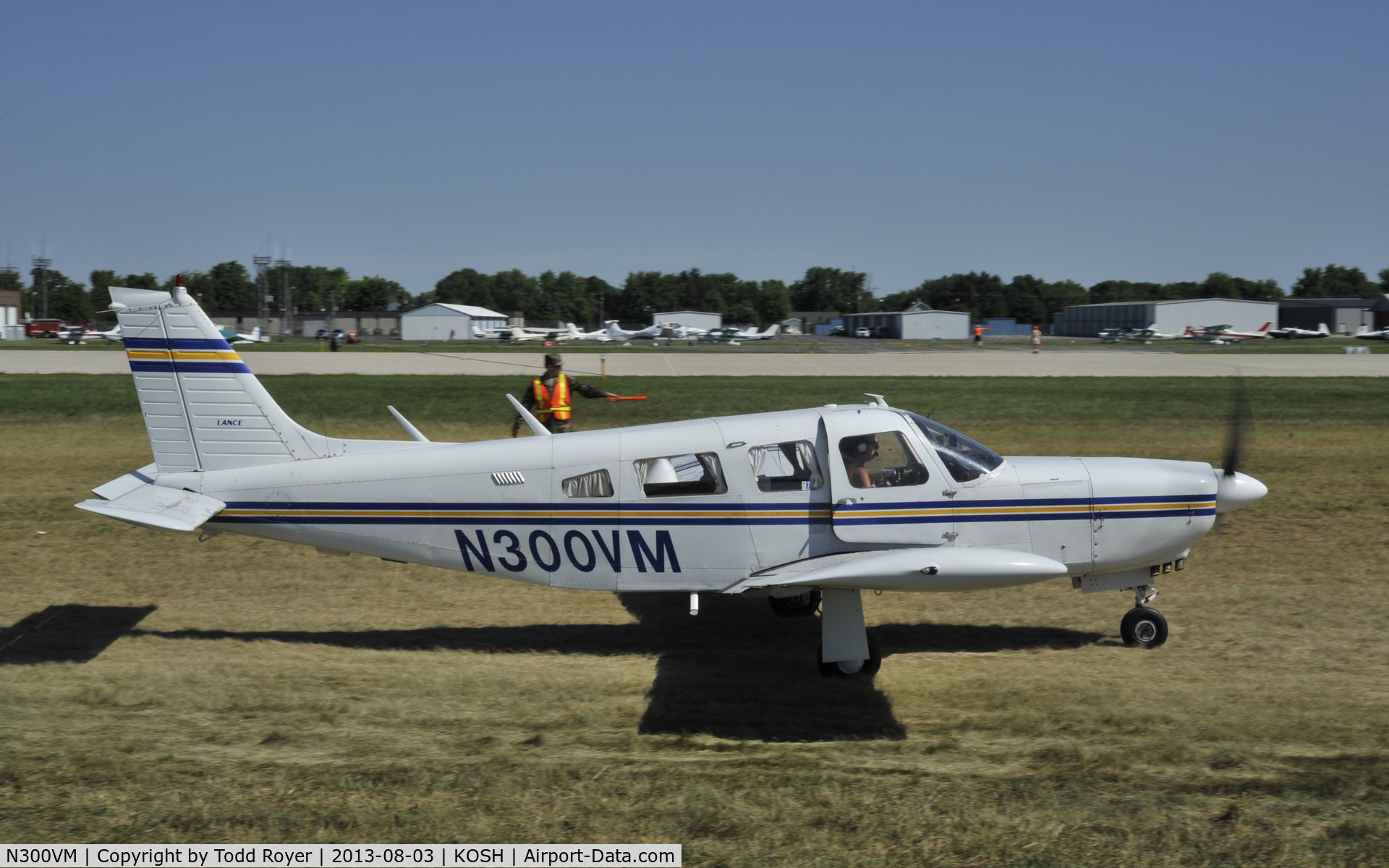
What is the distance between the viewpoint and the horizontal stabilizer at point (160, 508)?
7602 mm

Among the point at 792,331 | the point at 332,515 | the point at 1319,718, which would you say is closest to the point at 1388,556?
the point at 1319,718

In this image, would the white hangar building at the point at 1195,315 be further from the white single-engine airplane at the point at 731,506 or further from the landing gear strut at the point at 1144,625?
the white single-engine airplane at the point at 731,506

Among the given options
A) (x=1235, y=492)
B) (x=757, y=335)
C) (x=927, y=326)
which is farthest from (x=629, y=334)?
(x=1235, y=492)

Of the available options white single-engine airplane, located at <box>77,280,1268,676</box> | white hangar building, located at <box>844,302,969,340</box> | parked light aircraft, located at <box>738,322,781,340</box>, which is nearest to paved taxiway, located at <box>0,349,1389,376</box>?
white single-engine airplane, located at <box>77,280,1268,676</box>

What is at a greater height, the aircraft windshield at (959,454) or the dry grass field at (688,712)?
the aircraft windshield at (959,454)

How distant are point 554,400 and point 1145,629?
6.92m

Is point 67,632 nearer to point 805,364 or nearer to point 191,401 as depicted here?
point 191,401

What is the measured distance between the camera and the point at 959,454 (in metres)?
7.87

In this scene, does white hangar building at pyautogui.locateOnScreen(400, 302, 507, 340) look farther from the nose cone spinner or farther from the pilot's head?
the nose cone spinner

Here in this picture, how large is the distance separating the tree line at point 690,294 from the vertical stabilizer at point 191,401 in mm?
143984

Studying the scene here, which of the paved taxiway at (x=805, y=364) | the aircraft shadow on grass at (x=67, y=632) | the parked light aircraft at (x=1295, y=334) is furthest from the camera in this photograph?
the parked light aircraft at (x=1295, y=334)

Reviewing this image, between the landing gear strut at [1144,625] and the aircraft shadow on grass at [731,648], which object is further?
the landing gear strut at [1144,625]

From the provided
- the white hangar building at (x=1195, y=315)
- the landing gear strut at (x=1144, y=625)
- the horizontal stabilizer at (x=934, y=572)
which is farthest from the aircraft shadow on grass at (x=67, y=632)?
the white hangar building at (x=1195, y=315)

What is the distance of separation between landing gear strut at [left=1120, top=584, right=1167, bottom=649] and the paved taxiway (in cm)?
2893
